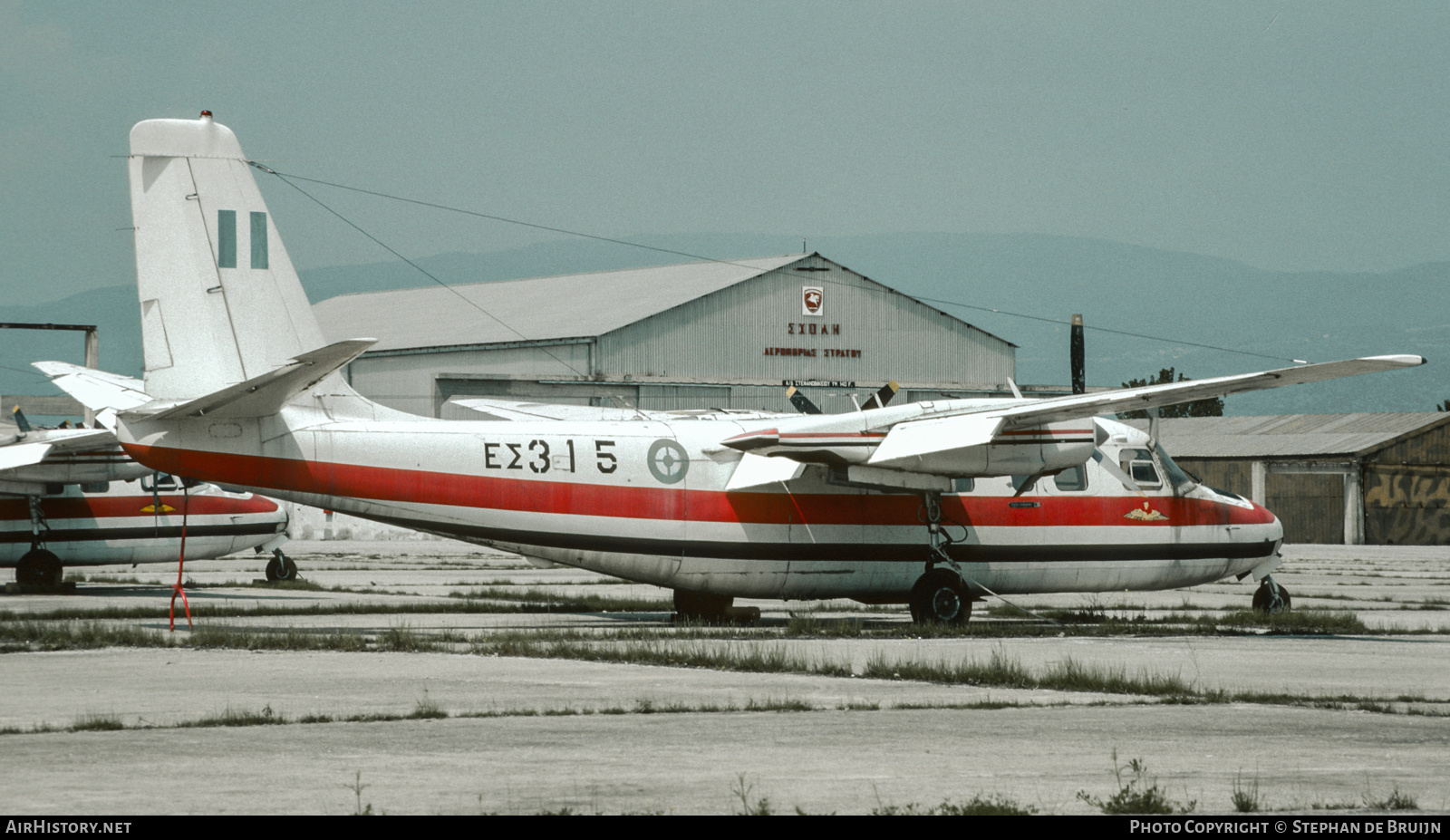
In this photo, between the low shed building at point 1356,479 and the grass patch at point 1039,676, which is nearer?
the grass patch at point 1039,676

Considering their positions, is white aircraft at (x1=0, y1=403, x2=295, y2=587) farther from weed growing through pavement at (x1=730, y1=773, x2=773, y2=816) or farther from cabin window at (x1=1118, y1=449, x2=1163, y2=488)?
weed growing through pavement at (x1=730, y1=773, x2=773, y2=816)

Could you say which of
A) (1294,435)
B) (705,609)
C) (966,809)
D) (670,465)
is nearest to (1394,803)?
(966,809)

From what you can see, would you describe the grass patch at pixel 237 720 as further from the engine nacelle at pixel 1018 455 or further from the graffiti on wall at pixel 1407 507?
the graffiti on wall at pixel 1407 507

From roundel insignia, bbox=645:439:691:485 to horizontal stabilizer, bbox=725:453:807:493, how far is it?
29.1 inches

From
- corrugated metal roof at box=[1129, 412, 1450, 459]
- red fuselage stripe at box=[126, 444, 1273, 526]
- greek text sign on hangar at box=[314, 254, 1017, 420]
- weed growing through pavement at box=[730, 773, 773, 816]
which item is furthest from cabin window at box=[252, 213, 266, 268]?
corrugated metal roof at box=[1129, 412, 1450, 459]

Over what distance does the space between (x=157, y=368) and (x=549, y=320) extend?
52.8m

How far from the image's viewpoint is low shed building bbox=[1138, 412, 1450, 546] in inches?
2697

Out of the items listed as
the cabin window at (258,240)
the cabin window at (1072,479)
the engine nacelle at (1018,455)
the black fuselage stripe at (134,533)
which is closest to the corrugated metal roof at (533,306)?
the black fuselage stripe at (134,533)

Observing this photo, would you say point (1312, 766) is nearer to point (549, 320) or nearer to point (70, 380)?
point (70, 380)

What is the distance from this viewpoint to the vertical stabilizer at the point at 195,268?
19.8 m

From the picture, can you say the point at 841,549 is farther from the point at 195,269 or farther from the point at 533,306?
the point at 533,306

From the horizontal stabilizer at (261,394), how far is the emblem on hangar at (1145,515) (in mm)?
12987

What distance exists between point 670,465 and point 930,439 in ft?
12.9

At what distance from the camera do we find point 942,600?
2258 cm
